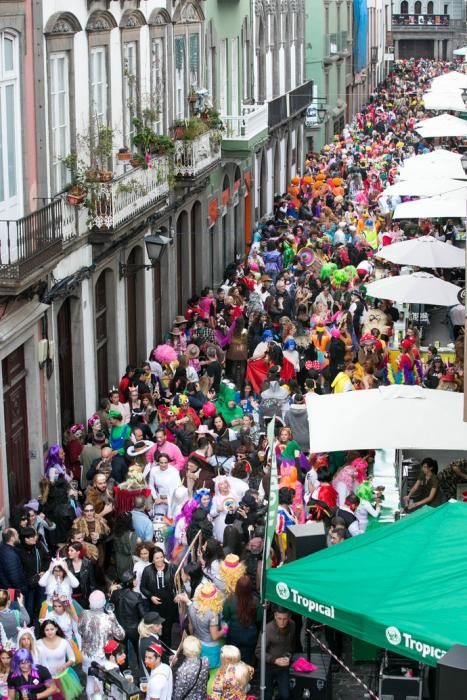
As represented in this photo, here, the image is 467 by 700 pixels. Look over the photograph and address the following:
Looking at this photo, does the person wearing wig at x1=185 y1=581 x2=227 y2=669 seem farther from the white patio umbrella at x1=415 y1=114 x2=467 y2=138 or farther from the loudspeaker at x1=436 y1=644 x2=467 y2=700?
the white patio umbrella at x1=415 y1=114 x2=467 y2=138

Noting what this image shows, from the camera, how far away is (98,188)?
21672mm

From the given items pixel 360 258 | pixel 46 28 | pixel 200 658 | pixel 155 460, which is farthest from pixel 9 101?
pixel 360 258

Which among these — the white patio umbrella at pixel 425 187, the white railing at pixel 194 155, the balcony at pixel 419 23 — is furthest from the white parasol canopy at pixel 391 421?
the balcony at pixel 419 23

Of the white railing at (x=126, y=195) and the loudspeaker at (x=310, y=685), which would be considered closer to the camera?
the loudspeaker at (x=310, y=685)

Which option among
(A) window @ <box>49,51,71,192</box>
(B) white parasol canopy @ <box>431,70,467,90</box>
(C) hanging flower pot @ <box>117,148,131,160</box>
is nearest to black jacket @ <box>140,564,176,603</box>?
(A) window @ <box>49,51,71,192</box>

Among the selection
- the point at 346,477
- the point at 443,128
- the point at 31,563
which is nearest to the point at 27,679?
the point at 31,563

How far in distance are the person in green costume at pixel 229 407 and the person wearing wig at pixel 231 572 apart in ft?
17.6

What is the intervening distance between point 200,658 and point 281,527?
9.55 feet

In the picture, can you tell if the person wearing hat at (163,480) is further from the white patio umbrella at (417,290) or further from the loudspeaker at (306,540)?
the white patio umbrella at (417,290)

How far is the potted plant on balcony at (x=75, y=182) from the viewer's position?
20.9 m

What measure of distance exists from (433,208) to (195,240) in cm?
540

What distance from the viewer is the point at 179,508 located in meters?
16.5

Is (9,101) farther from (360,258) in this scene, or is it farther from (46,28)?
(360,258)

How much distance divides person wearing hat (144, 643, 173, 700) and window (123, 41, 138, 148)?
45.4 ft
